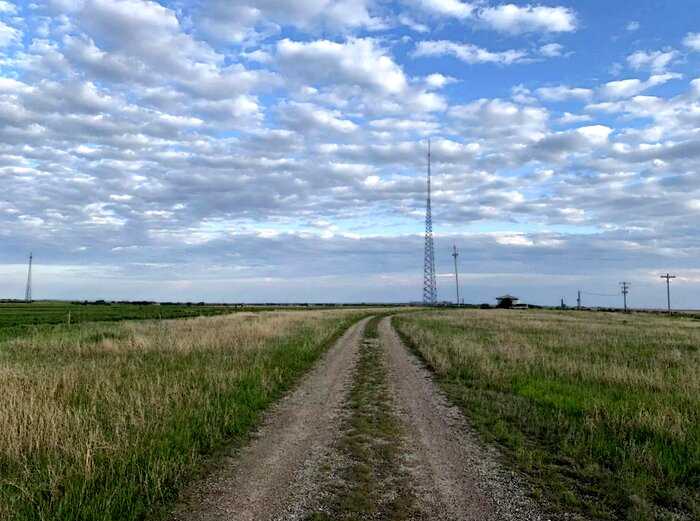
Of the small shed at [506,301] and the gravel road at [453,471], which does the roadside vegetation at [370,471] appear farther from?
the small shed at [506,301]

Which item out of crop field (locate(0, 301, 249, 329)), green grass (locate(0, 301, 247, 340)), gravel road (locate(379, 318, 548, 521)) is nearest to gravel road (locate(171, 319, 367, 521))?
gravel road (locate(379, 318, 548, 521))

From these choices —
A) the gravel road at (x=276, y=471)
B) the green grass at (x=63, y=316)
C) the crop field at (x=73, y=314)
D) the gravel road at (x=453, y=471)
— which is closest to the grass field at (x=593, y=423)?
the gravel road at (x=453, y=471)

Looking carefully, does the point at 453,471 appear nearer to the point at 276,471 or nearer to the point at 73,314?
the point at 276,471

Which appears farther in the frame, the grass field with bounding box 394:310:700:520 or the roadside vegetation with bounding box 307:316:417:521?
the grass field with bounding box 394:310:700:520

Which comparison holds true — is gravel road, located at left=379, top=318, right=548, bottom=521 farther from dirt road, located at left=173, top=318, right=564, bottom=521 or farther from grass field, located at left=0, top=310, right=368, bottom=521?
grass field, located at left=0, top=310, right=368, bottom=521

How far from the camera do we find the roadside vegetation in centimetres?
610

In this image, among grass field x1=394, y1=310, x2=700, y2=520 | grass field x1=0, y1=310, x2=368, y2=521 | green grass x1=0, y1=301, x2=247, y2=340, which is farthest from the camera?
green grass x1=0, y1=301, x2=247, y2=340

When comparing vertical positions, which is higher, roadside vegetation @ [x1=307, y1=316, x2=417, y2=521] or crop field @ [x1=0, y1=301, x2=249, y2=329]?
crop field @ [x1=0, y1=301, x2=249, y2=329]

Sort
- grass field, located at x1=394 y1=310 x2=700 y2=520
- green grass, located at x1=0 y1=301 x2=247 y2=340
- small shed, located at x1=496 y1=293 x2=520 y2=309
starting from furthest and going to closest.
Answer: small shed, located at x1=496 y1=293 x2=520 y2=309 → green grass, located at x1=0 y1=301 x2=247 y2=340 → grass field, located at x1=394 y1=310 x2=700 y2=520

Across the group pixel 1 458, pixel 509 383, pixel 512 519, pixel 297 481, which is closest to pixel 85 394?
pixel 1 458

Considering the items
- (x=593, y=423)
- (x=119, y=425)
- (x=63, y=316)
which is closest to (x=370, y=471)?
(x=119, y=425)

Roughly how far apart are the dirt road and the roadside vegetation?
0.05 feet

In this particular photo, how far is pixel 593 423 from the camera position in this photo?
10.1 metres

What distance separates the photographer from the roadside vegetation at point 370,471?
20.0 feet
